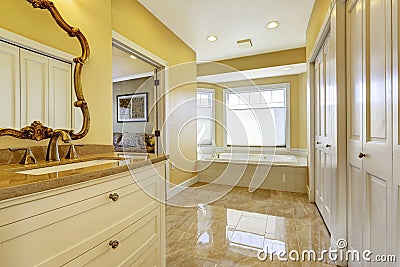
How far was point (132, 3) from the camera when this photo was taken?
8.01 ft

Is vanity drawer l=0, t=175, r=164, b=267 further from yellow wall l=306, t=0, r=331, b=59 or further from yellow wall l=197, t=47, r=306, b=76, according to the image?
yellow wall l=197, t=47, r=306, b=76

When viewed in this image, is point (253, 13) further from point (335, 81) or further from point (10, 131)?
point (10, 131)

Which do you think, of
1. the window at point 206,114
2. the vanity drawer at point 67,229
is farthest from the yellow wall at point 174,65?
the vanity drawer at point 67,229

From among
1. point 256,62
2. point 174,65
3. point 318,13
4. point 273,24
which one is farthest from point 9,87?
point 256,62

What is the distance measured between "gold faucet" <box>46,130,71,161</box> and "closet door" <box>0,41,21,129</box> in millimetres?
189

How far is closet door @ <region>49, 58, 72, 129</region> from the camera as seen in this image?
1.42 meters

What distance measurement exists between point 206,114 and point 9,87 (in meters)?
4.58

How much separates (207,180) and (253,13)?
9.63 ft

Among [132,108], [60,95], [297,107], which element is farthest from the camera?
[132,108]

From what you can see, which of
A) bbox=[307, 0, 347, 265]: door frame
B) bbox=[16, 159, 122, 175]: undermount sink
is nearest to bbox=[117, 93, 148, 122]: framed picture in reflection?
bbox=[16, 159, 122, 175]: undermount sink

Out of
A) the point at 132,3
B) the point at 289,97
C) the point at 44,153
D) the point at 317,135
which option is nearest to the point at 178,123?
the point at 132,3

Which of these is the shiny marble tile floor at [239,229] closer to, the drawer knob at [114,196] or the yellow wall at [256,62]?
the drawer knob at [114,196]

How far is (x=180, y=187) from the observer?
358 cm

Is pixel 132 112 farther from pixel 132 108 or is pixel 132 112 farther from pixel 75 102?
pixel 75 102
